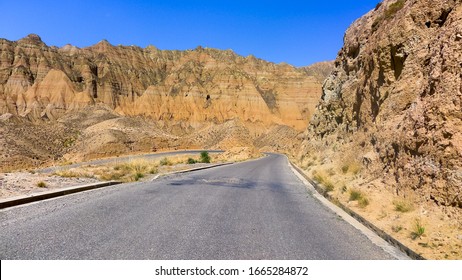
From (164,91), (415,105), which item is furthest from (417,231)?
(164,91)

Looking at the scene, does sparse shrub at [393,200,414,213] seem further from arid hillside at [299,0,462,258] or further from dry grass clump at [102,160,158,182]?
dry grass clump at [102,160,158,182]

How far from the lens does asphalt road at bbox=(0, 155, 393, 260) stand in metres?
5.74

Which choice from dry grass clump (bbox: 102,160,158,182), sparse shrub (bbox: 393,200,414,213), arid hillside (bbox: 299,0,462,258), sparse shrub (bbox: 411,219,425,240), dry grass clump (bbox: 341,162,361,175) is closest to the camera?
sparse shrub (bbox: 411,219,425,240)

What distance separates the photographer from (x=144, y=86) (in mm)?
149875

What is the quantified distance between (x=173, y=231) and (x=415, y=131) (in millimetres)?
6860

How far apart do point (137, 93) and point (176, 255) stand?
474 feet

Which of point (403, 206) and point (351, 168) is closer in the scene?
point (403, 206)

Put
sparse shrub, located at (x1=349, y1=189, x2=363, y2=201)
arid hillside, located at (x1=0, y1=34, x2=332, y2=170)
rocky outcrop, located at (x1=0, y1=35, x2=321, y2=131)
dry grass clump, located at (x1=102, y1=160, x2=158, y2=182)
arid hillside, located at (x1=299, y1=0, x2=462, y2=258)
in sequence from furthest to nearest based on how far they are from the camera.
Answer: rocky outcrop, located at (x1=0, y1=35, x2=321, y2=131) → arid hillside, located at (x1=0, y1=34, x2=332, y2=170) → dry grass clump, located at (x1=102, y1=160, x2=158, y2=182) → sparse shrub, located at (x1=349, y1=189, x2=363, y2=201) → arid hillside, located at (x1=299, y1=0, x2=462, y2=258)

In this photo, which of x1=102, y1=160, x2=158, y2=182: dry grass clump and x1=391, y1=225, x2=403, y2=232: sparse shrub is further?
x1=102, y1=160, x2=158, y2=182: dry grass clump

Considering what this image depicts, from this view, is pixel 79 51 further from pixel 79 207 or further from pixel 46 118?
pixel 79 207

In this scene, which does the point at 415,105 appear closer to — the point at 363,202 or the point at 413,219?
the point at 363,202

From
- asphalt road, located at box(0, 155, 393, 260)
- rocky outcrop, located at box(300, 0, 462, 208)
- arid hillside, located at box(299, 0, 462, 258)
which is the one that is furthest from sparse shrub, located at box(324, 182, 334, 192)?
asphalt road, located at box(0, 155, 393, 260)

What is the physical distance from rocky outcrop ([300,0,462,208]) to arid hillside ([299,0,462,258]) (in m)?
0.02

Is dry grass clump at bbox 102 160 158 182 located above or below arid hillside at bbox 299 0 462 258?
below
